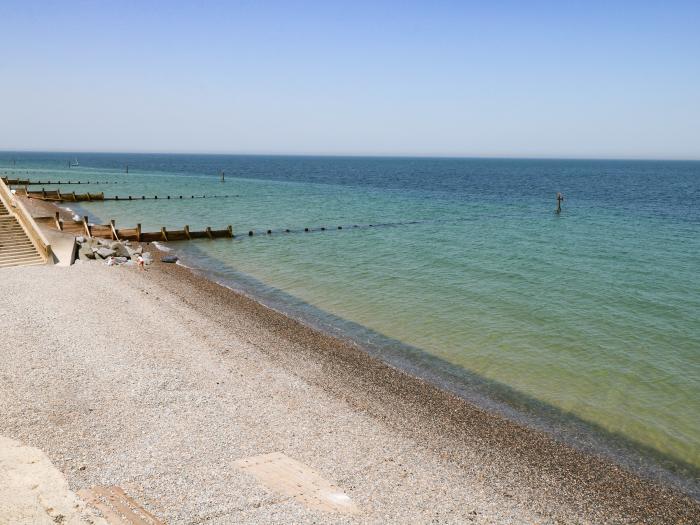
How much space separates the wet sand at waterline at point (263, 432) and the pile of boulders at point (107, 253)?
31.4ft

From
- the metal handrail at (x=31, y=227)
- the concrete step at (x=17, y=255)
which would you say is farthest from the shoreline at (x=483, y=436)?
the concrete step at (x=17, y=255)

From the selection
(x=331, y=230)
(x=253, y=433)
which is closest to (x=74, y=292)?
(x=253, y=433)

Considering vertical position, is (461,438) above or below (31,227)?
below

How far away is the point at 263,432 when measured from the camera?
11.6m

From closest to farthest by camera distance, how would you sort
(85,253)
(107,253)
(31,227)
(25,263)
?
1. (25,263)
2. (31,227)
3. (85,253)
4. (107,253)

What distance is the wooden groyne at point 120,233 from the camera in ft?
116

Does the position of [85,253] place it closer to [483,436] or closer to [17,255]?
[17,255]

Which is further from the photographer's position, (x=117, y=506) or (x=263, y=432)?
(x=263, y=432)

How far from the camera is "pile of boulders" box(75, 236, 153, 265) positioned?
27.5 metres

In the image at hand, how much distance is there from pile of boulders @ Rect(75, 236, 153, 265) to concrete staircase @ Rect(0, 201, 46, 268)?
2385mm

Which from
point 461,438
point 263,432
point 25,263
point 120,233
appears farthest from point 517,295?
point 120,233

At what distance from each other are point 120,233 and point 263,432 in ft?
99.1

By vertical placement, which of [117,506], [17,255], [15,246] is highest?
[15,246]

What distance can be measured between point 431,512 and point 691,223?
2115 inches
